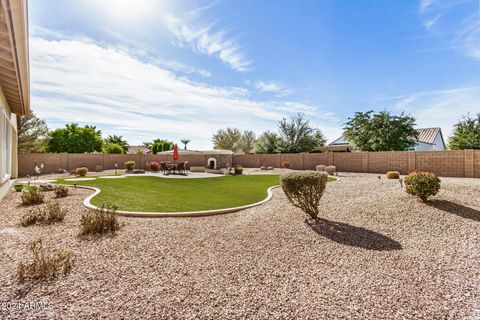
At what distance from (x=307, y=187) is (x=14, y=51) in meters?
6.85

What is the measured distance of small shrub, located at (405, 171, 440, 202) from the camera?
617cm

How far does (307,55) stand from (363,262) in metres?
10.7

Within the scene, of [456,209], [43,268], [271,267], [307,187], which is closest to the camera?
[43,268]

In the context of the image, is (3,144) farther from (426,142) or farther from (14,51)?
(426,142)

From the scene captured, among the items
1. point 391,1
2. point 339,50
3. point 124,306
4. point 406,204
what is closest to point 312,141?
point 339,50

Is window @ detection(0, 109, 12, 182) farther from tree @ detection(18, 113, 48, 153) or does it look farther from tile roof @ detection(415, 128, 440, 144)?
tile roof @ detection(415, 128, 440, 144)

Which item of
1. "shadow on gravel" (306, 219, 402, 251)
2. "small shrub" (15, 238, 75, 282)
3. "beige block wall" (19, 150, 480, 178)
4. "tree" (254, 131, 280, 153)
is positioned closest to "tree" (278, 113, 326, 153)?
"tree" (254, 131, 280, 153)

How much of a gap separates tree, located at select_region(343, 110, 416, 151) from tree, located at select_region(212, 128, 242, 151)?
31.8 m

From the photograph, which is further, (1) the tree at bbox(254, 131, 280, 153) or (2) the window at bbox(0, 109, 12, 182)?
(1) the tree at bbox(254, 131, 280, 153)

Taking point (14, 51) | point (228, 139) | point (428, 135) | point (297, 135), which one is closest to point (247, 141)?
point (228, 139)

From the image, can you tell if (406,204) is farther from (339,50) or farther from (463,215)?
(339,50)

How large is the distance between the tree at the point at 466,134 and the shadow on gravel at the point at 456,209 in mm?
23897

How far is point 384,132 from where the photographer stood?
82.8 ft

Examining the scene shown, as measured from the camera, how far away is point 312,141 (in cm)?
3403
